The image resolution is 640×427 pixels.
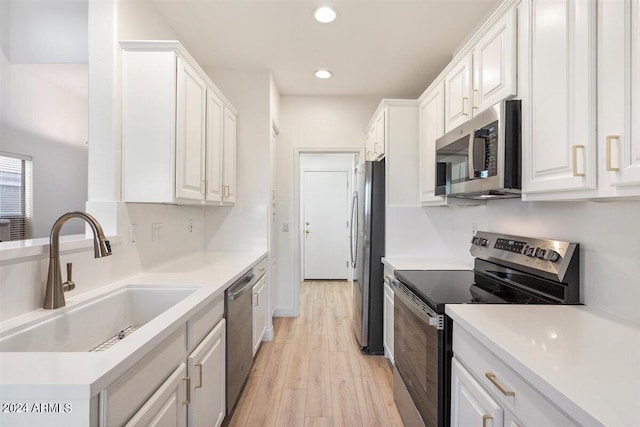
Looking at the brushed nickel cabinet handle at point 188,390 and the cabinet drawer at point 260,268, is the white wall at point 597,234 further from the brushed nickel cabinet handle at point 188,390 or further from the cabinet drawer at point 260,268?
the cabinet drawer at point 260,268

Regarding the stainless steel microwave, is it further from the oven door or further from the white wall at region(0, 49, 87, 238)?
the white wall at region(0, 49, 87, 238)

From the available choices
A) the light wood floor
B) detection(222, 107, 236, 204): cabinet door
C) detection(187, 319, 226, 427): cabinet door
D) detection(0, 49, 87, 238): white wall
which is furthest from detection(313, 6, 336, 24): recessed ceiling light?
the light wood floor

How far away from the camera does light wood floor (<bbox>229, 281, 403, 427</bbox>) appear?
198 cm

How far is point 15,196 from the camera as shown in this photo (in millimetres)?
1740

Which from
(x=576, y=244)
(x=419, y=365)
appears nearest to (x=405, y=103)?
(x=576, y=244)

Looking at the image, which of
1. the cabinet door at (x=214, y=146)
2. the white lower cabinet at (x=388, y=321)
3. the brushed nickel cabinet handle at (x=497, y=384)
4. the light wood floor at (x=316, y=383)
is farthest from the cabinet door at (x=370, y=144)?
the brushed nickel cabinet handle at (x=497, y=384)

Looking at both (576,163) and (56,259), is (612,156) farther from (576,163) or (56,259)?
(56,259)

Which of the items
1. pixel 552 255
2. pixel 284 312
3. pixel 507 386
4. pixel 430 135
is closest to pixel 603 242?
pixel 552 255

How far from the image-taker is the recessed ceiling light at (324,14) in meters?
2.20

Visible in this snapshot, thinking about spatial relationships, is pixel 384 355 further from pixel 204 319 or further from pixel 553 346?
pixel 553 346

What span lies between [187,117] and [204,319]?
47.3 inches

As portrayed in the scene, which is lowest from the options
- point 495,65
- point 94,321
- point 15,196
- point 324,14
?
point 94,321

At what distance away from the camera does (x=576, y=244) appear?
4.43 ft

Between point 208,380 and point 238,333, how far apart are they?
20.3 inches
